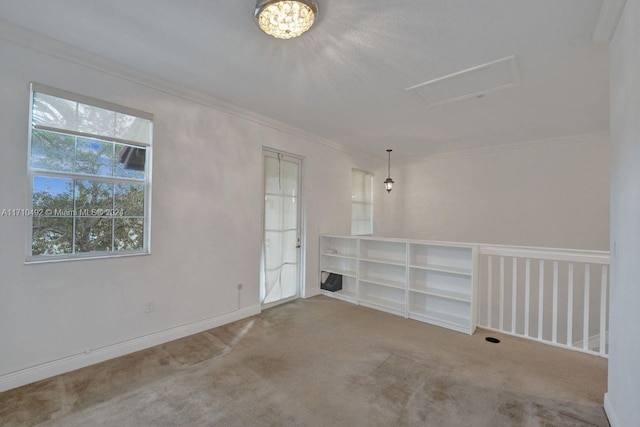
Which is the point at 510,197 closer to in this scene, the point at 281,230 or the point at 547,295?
the point at 547,295

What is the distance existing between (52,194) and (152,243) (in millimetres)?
859

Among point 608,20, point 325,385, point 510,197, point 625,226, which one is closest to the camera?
point 625,226

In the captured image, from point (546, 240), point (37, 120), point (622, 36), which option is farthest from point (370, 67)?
point (546, 240)

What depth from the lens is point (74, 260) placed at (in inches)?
92.9

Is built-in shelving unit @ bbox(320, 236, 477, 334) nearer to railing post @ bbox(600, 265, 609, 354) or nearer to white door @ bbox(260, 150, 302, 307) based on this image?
white door @ bbox(260, 150, 302, 307)

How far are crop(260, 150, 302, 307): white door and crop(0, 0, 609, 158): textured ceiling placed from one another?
87cm

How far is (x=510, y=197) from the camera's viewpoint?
196 inches

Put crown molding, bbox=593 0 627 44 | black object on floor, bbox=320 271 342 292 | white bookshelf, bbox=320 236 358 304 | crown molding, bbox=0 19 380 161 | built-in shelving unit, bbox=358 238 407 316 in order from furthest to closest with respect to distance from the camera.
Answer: black object on floor, bbox=320 271 342 292
white bookshelf, bbox=320 236 358 304
built-in shelving unit, bbox=358 238 407 316
crown molding, bbox=0 19 380 161
crown molding, bbox=593 0 627 44

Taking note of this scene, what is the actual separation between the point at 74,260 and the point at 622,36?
4.22 m

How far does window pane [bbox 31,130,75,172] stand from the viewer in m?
2.20

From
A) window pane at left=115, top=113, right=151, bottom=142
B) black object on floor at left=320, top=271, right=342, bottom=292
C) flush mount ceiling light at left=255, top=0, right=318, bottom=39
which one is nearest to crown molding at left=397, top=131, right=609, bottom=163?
black object on floor at left=320, top=271, right=342, bottom=292

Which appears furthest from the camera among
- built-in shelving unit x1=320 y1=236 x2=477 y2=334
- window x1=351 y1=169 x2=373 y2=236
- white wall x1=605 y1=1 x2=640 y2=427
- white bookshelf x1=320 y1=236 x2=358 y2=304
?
window x1=351 y1=169 x2=373 y2=236

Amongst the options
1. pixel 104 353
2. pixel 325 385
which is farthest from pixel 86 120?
pixel 325 385

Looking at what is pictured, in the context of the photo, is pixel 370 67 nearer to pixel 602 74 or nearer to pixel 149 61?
pixel 149 61
